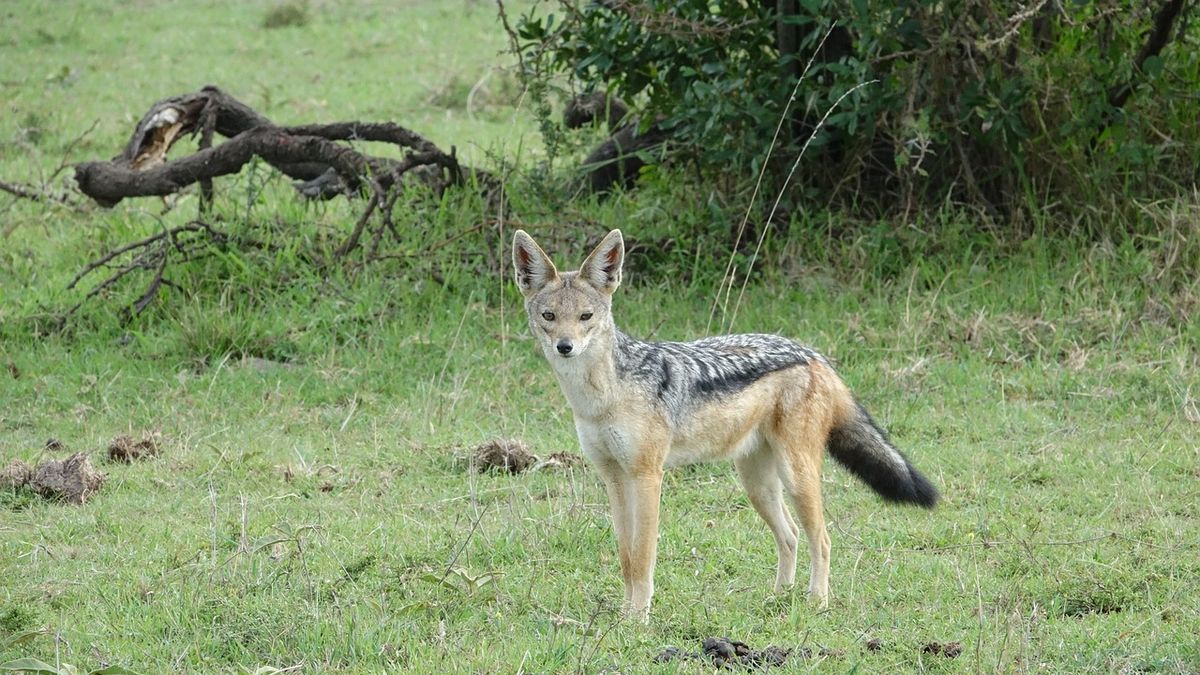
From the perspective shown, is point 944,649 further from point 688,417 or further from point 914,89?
point 914,89

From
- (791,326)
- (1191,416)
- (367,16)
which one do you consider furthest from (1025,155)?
(367,16)

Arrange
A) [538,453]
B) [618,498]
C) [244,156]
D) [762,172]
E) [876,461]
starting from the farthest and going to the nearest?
1. [244,156]
2. [762,172]
3. [538,453]
4. [876,461]
5. [618,498]

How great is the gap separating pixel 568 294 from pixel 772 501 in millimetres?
1075

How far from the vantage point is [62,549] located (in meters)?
5.85

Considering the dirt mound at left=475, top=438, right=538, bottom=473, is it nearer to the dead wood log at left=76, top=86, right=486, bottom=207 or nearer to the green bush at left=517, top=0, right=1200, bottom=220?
the green bush at left=517, top=0, right=1200, bottom=220

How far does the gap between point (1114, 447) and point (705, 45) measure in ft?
11.4

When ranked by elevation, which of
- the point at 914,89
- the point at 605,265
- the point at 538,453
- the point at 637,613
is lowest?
the point at 538,453

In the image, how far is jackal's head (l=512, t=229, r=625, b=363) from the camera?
5.35 metres

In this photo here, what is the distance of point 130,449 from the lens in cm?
712

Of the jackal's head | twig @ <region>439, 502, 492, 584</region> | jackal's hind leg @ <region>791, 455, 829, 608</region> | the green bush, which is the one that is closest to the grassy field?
twig @ <region>439, 502, 492, 584</region>

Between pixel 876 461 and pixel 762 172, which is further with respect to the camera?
pixel 762 172

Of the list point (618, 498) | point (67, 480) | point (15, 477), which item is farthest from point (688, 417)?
point (15, 477)

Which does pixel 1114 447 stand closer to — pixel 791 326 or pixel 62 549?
pixel 791 326

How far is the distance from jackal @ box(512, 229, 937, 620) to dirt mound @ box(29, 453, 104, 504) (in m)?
2.32
